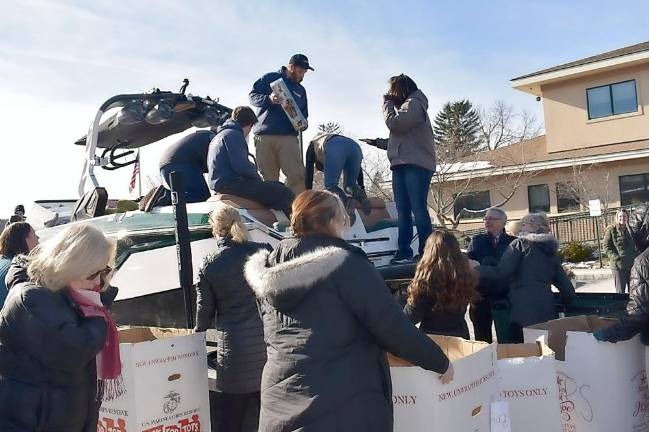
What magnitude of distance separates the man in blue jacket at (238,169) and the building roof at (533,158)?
16747 mm

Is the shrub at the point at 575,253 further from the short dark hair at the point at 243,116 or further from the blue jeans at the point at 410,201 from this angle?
the short dark hair at the point at 243,116

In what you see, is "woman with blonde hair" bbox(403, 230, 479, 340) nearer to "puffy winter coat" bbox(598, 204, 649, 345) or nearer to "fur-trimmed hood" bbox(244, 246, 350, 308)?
"puffy winter coat" bbox(598, 204, 649, 345)

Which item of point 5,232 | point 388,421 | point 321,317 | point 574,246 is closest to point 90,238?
point 321,317

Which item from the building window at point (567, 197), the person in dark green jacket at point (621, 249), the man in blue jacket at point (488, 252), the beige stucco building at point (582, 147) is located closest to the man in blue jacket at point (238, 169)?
the man in blue jacket at point (488, 252)

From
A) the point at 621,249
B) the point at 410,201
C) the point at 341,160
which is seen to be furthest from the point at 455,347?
the point at 621,249

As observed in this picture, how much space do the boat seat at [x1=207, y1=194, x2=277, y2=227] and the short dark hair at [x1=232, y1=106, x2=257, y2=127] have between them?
1.92ft

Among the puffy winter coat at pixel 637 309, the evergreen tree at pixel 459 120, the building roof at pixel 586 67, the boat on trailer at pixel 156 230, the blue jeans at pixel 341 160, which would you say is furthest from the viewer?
the evergreen tree at pixel 459 120

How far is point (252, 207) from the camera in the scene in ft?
17.6

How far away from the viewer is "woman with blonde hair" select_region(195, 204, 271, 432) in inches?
152

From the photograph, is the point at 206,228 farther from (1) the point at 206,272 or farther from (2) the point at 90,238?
(2) the point at 90,238

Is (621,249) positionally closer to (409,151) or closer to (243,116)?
(409,151)

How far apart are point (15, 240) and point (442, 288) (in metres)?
2.66

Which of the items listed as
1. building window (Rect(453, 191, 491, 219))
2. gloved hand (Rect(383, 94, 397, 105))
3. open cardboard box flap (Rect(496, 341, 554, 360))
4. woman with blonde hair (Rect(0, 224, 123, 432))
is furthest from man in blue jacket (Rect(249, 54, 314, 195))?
building window (Rect(453, 191, 491, 219))

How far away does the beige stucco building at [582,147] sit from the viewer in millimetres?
19984
